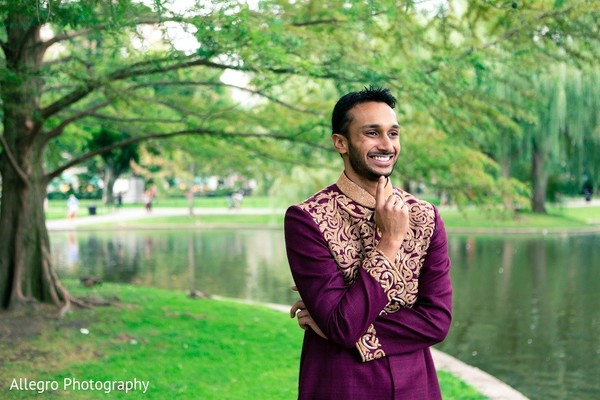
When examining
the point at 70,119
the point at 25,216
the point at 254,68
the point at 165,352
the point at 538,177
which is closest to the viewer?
the point at 254,68

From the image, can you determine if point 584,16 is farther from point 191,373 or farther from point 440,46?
point 191,373

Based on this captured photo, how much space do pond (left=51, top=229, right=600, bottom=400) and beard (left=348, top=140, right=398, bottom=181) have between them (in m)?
5.53

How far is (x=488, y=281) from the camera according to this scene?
15.0 m

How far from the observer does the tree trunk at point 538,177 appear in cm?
3008

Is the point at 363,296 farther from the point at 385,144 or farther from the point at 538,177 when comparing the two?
the point at 538,177

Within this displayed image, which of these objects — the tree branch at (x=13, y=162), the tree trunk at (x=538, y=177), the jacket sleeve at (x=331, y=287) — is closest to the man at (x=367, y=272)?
the jacket sleeve at (x=331, y=287)

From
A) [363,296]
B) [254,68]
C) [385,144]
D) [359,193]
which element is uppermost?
[254,68]

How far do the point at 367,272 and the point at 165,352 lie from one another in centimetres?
554

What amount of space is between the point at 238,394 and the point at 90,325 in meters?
2.98

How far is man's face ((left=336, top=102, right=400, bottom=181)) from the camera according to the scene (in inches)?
95.8

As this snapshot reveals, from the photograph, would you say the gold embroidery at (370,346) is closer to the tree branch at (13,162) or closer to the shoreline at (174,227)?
the tree branch at (13,162)

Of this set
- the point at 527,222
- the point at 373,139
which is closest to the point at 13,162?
the point at 373,139

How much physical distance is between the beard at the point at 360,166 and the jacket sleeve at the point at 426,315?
0.96ft

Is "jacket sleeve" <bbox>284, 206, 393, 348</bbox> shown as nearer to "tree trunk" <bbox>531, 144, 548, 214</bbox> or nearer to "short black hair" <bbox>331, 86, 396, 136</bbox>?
"short black hair" <bbox>331, 86, 396, 136</bbox>
